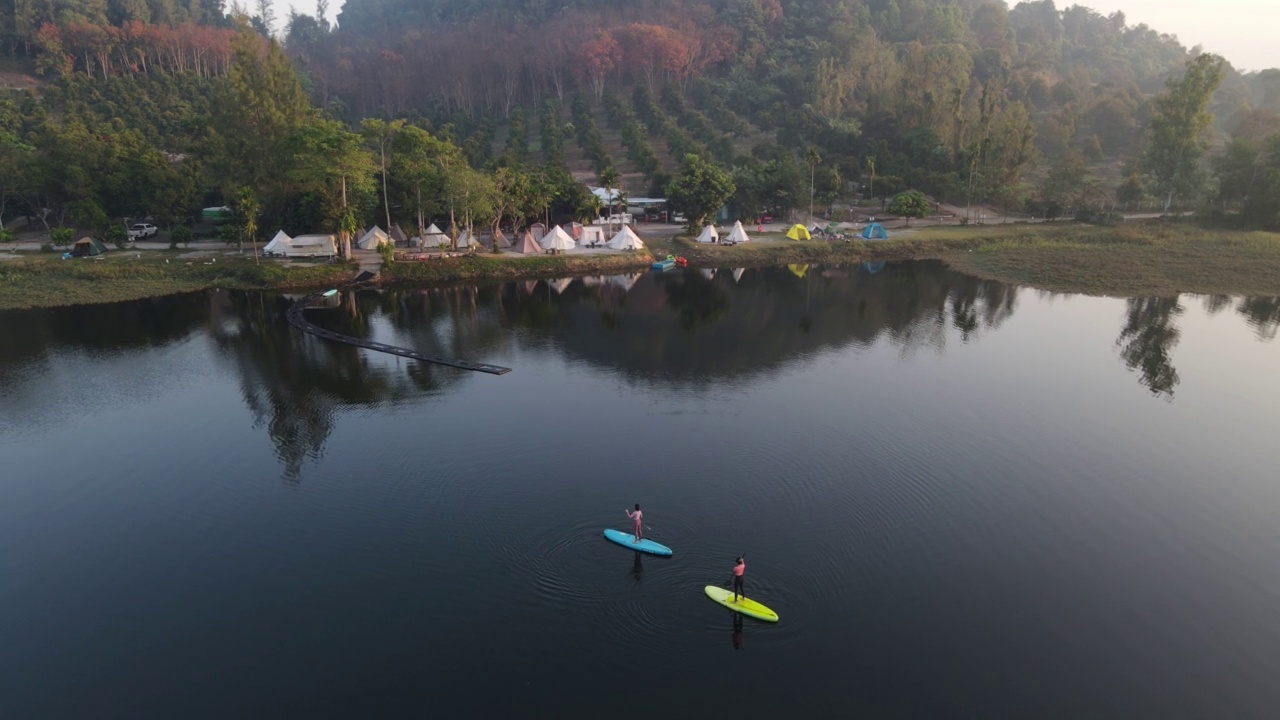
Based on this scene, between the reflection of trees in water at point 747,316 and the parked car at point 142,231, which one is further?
the parked car at point 142,231

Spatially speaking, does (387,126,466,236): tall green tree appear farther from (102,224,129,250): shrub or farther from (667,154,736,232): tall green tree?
(102,224,129,250): shrub

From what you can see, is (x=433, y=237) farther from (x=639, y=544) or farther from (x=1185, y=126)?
(x=1185, y=126)

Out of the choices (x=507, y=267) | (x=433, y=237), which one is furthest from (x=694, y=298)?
(x=433, y=237)

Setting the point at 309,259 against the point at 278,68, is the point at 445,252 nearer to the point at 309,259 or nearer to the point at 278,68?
the point at 309,259

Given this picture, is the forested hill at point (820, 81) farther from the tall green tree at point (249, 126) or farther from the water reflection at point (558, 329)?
the tall green tree at point (249, 126)

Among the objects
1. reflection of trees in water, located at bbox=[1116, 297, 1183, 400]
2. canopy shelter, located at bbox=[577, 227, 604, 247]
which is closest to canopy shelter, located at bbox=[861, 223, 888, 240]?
reflection of trees in water, located at bbox=[1116, 297, 1183, 400]

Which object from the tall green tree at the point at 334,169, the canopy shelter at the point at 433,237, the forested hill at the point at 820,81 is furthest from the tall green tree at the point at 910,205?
the tall green tree at the point at 334,169
